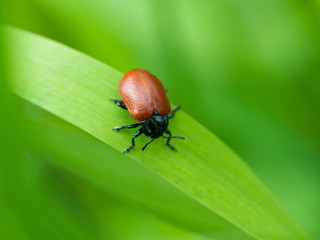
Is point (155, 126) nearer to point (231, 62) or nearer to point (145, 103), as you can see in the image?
point (145, 103)

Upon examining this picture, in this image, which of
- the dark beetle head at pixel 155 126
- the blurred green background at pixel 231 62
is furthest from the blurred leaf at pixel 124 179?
the blurred green background at pixel 231 62

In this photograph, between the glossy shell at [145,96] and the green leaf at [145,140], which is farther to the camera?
the glossy shell at [145,96]

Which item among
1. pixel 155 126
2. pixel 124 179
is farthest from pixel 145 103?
pixel 124 179

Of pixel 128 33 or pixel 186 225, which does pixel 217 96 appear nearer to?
pixel 128 33

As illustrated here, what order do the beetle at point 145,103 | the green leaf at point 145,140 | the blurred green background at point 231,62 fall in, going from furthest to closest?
1. the blurred green background at point 231,62
2. the beetle at point 145,103
3. the green leaf at point 145,140

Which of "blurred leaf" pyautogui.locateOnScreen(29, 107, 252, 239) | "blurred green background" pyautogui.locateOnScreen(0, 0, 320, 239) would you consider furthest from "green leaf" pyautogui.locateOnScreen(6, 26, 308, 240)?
"blurred green background" pyautogui.locateOnScreen(0, 0, 320, 239)

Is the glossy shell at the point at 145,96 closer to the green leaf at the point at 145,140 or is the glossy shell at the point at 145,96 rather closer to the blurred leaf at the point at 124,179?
the green leaf at the point at 145,140

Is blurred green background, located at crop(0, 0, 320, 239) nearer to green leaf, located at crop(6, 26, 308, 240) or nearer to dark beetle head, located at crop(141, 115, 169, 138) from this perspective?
dark beetle head, located at crop(141, 115, 169, 138)
